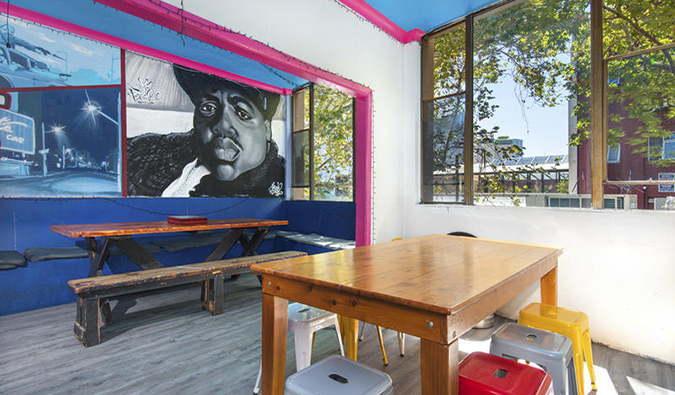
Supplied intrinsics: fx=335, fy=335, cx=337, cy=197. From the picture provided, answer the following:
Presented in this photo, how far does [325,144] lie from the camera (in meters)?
5.39

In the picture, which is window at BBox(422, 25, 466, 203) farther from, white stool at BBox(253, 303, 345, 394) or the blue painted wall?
white stool at BBox(253, 303, 345, 394)

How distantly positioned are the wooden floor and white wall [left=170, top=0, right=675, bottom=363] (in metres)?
0.31

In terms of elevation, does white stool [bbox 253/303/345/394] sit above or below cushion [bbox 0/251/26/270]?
below

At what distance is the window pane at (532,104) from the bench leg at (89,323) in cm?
345

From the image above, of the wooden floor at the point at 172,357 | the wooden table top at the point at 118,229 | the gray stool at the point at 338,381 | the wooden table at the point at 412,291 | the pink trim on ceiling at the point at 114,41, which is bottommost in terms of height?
the wooden floor at the point at 172,357

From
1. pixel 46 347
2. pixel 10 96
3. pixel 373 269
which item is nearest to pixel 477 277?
pixel 373 269

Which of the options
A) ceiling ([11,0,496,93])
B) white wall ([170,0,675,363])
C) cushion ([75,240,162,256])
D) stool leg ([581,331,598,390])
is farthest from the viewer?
cushion ([75,240,162,256])

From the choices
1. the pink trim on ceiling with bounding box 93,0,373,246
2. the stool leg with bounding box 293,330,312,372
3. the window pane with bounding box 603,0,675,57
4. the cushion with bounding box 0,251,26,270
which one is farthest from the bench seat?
the window pane with bounding box 603,0,675,57

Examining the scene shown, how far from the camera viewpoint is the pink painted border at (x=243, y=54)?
6.62ft

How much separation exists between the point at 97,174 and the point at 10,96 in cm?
102

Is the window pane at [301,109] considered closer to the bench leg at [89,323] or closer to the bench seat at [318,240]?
the bench seat at [318,240]

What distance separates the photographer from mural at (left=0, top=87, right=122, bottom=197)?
3320 mm

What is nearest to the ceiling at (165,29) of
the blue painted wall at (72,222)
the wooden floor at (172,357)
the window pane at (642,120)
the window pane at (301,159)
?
the window pane at (642,120)

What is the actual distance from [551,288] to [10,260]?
14.2ft
